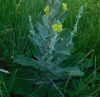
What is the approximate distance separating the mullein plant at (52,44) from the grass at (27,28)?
0.14m

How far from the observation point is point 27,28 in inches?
85.4

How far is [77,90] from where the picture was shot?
1.56 m

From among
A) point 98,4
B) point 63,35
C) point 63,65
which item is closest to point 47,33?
point 63,35

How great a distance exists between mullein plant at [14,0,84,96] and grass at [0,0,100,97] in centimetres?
14

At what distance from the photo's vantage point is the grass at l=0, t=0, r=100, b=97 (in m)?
1.97

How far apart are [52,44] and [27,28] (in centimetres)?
68

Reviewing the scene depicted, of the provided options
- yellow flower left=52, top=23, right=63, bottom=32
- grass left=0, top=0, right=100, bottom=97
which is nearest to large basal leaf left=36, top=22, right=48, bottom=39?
yellow flower left=52, top=23, right=63, bottom=32

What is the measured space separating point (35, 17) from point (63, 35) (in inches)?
30.5

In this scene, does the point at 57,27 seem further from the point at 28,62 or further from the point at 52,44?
the point at 28,62

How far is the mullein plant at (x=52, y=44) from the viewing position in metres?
1.53

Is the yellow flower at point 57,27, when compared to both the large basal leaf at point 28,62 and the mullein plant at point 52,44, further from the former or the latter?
the large basal leaf at point 28,62

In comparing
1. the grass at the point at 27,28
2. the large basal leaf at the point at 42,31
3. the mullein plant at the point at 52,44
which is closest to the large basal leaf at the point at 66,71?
the mullein plant at the point at 52,44

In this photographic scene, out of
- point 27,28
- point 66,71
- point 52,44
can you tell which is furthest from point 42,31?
point 27,28

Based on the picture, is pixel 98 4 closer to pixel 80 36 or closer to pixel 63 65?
pixel 80 36
